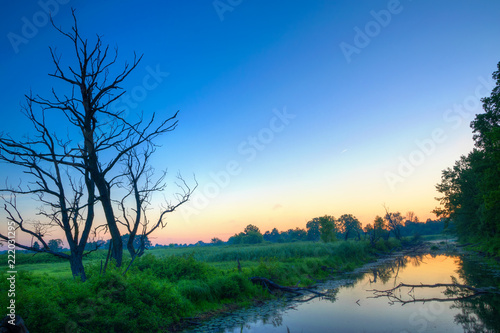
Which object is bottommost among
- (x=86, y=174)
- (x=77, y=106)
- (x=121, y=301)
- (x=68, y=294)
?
(x=121, y=301)

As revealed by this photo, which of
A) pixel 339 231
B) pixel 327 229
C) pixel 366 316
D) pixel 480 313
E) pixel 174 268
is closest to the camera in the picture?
pixel 480 313

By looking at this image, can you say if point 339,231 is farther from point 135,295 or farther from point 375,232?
point 135,295

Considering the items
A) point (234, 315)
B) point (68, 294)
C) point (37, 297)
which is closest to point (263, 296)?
point (234, 315)

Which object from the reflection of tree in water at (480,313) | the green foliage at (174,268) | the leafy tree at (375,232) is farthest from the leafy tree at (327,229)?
the green foliage at (174,268)

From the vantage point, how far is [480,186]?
25406 mm

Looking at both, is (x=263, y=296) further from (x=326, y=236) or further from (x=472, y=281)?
(x=326, y=236)

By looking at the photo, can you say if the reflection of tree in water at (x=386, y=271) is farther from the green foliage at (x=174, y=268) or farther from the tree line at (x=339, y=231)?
the tree line at (x=339, y=231)

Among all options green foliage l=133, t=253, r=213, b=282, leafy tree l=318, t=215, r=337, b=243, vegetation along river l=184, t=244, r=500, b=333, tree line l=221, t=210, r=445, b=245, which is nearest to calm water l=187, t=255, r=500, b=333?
vegetation along river l=184, t=244, r=500, b=333

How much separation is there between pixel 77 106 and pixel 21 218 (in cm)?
334

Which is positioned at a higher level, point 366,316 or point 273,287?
point 273,287

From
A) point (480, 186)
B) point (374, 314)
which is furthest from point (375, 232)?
point (374, 314)

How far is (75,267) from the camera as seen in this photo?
8461 millimetres

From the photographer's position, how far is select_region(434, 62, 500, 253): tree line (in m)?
21.7

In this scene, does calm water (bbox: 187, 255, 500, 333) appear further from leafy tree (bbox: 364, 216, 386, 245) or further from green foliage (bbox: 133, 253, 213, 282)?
leafy tree (bbox: 364, 216, 386, 245)
